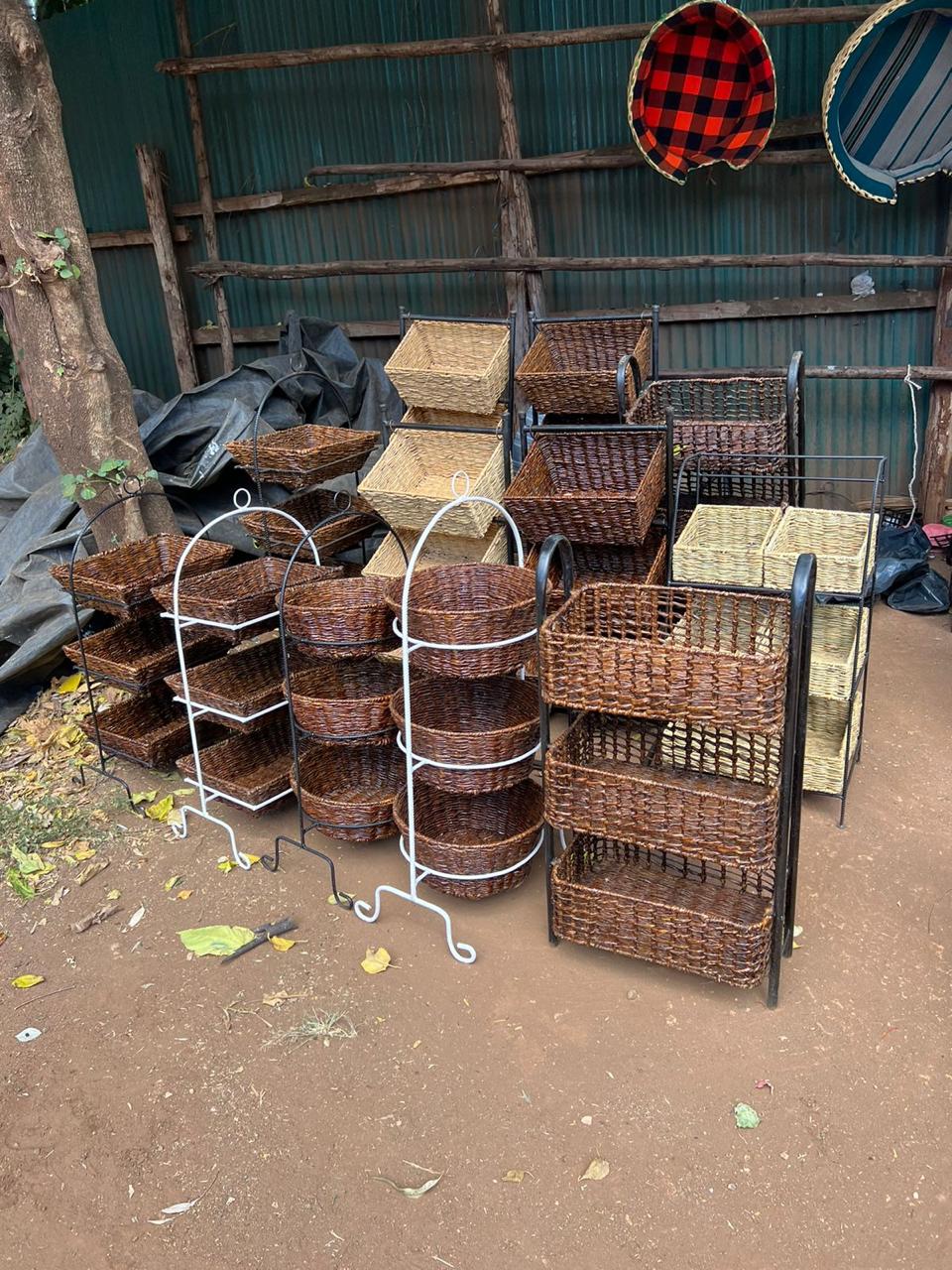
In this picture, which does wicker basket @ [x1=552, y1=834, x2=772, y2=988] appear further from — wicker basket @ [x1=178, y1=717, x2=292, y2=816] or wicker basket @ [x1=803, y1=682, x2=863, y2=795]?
wicker basket @ [x1=178, y1=717, x2=292, y2=816]

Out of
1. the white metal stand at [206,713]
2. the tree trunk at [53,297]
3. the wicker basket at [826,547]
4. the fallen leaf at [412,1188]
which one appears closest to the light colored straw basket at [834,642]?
the wicker basket at [826,547]

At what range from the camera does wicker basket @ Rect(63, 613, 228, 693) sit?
14.3ft

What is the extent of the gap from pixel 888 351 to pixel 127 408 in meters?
4.49

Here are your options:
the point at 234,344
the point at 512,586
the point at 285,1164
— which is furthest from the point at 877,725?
the point at 234,344

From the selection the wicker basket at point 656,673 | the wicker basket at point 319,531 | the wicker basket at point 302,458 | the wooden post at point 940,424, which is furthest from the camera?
the wooden post at point 940,424

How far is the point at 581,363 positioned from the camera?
488 cm

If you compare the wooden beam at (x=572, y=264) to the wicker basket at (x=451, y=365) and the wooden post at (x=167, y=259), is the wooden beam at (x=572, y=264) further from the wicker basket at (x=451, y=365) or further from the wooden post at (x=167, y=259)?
the wicker basket at (x=451, y=365)

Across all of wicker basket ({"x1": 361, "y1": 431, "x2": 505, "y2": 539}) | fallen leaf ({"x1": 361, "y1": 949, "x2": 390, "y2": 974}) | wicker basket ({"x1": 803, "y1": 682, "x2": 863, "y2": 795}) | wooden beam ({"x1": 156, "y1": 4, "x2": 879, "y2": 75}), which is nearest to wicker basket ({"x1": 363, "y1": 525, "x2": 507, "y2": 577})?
wicker basket ({"x1": 361, "y1": 431, "x2": 505, "y2": 539})

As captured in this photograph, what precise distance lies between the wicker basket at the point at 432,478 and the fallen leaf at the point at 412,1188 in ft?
8.19

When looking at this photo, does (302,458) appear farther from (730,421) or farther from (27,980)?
(27,980)

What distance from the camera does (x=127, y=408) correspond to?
5.21 meters

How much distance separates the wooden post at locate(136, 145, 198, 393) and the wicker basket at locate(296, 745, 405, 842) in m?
4.63

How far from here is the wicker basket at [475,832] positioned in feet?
11.3

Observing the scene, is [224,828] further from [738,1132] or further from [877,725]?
[877,725]
